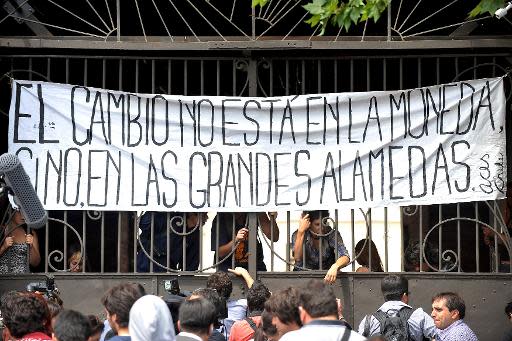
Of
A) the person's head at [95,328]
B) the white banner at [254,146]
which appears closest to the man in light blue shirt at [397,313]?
the white banner at [254,146]

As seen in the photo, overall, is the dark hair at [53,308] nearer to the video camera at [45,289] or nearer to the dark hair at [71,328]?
the video camera at [45,289]

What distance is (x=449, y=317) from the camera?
10.1 metres

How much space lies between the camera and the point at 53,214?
1191 cm

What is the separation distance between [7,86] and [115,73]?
1734 mm

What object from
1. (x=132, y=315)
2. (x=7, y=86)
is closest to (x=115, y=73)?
(x=7, y=86)

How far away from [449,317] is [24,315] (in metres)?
3.91

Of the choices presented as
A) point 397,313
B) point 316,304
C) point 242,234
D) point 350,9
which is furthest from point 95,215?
point 316,304

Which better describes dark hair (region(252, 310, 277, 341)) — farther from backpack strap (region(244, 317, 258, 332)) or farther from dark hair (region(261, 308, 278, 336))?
backpack strap (region(244, 317, 258, 332))

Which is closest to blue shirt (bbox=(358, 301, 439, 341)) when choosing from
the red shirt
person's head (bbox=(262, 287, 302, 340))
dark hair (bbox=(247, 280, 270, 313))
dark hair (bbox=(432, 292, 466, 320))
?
dark hair (bbox=(432, 292, 466, 320))

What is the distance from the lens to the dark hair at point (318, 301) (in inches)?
269

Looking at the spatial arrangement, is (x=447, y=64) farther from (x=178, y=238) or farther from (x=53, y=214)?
(x=53, y=214)

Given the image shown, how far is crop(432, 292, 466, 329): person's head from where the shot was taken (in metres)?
10.1

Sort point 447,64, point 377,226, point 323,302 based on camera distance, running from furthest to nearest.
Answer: point 377,226, point 447,64, point 323,302

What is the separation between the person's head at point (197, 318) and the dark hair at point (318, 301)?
3.09ft
